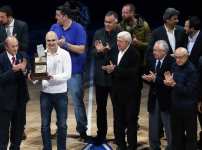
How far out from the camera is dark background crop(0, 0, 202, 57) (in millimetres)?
17312

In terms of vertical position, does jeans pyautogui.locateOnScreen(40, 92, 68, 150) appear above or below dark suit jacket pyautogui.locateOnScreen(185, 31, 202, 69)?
below

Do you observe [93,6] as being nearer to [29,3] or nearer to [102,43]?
[29,3]

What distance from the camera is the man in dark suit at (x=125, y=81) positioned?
245 inches

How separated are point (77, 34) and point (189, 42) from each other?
5.97 ft

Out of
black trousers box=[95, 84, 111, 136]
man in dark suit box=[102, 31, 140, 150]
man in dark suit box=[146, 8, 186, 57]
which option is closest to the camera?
man in dark suit box=[102, 31, 140, 150]

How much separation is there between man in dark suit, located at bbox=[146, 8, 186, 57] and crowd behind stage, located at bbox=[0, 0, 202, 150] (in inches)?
0.6

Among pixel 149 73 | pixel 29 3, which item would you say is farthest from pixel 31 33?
pixel 149 73

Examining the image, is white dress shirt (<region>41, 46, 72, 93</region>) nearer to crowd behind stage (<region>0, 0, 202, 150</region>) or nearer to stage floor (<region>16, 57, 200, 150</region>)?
crowd behind stage (<region>0, 0, 202, 150</region>)

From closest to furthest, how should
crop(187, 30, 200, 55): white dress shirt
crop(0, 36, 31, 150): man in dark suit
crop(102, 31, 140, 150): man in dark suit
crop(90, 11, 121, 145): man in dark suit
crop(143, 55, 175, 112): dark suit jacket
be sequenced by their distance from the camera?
crop(0, 36, 31, 150): man in dark suit → crop(143, 55, 175, 112): dark suit jacket → crop(102, 31, 140, 150): man in dark suit → crop(90, 11, 121, 145): man in dark suit → crop(187, 30, 200, 55): white dress shirt

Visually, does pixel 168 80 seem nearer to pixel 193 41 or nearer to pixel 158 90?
pixel 158 90

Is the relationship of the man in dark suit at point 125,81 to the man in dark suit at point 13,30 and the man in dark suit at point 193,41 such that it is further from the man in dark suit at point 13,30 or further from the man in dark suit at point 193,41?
the man in dark suit at point 13,30

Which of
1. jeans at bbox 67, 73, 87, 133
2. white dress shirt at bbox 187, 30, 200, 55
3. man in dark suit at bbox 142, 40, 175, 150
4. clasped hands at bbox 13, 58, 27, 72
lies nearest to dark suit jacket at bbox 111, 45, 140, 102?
man in dark suit at bbox 142, 40, 175, 150

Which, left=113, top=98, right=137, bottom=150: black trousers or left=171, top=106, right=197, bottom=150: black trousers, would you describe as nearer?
left=171, top=106, right=197, bottom=150: black trousers

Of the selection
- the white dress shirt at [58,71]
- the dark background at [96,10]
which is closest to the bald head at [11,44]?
the white dress shirt at [58,71]
